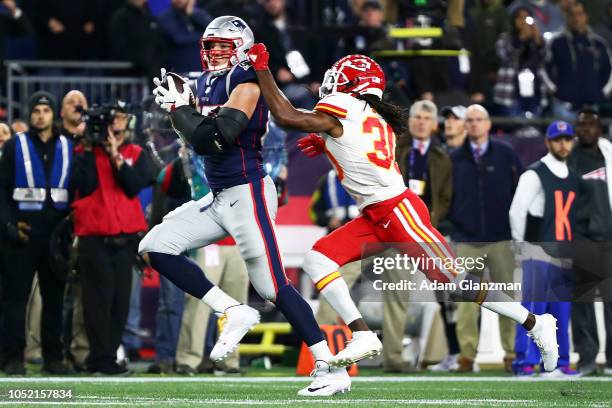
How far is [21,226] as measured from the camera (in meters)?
10.6

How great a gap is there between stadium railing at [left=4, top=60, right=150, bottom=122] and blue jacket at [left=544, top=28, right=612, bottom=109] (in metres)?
4.04

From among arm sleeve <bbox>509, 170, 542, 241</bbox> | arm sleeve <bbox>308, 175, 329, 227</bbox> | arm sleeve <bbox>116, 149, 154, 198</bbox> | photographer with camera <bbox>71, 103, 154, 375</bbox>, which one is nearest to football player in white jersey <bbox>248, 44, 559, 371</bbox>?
arm sleeve <bbox>116, 149, 154, 198</bbox>

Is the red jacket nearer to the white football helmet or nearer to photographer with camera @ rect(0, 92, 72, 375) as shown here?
photographer with camera @ rect(0, 92, 72, 375)

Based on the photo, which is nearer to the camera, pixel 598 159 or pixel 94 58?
pixel 598 159

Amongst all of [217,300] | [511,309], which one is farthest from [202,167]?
[511,309]

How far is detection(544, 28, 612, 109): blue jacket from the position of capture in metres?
14.4

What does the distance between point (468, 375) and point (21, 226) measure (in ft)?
11.9

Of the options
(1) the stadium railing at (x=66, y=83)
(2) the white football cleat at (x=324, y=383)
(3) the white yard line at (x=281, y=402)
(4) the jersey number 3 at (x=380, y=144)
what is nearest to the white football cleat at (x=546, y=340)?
(3) the white yard line at (x=281, y=402)

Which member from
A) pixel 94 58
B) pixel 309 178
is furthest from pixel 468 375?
pixel 94 58

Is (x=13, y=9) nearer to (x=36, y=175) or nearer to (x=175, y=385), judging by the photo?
(x=36, y=175)

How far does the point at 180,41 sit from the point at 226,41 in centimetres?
541

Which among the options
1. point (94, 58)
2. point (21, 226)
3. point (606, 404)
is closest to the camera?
point (606, 404)

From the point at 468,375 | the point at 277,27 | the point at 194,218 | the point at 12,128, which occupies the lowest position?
the point at 468,375

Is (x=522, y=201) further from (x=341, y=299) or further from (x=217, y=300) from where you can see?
(x=217, y=300)
